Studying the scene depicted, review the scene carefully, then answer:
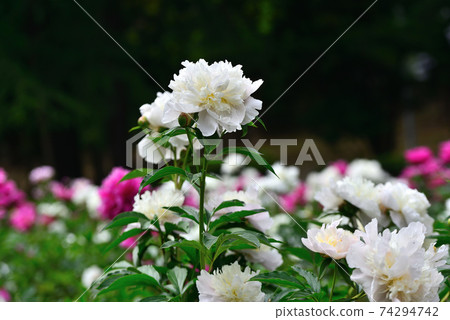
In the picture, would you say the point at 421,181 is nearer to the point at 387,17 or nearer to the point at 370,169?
the point at 370,169

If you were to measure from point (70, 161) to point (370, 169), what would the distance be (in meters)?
6.14

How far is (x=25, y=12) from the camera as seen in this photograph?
287 inches

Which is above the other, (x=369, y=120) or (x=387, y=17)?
(x=387, y=17)

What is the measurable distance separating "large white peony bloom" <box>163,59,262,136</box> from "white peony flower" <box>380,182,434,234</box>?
398 mm

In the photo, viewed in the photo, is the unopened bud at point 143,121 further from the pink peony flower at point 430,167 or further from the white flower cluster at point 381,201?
the pink peony flower at point 430,167

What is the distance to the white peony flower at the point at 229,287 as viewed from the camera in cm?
86

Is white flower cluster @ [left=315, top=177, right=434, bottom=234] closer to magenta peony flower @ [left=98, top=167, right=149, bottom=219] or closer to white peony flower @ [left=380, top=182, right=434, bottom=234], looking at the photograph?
white peony flower @ [left=380, top=182, right=434, bottom=234]

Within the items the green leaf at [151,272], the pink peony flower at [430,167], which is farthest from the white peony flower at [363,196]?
the pink peony flower at [430,167]

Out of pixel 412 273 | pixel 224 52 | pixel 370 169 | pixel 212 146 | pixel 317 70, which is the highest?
pixel 317 70

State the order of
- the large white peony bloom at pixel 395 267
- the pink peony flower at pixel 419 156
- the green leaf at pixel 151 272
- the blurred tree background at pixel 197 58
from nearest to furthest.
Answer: the large white peony bloom at pixel 395 267 < the green leaf at pixel 151 272 < the pink peony flower at pixel 419 156 < the blurred tree background at pixel 197 58

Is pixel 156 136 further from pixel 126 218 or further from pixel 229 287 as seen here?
pixel 229 287

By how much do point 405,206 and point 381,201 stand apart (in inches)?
2.0

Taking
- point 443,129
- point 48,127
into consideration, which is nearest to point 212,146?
point 48,127

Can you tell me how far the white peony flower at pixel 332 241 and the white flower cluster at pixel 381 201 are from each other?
0.22 m
